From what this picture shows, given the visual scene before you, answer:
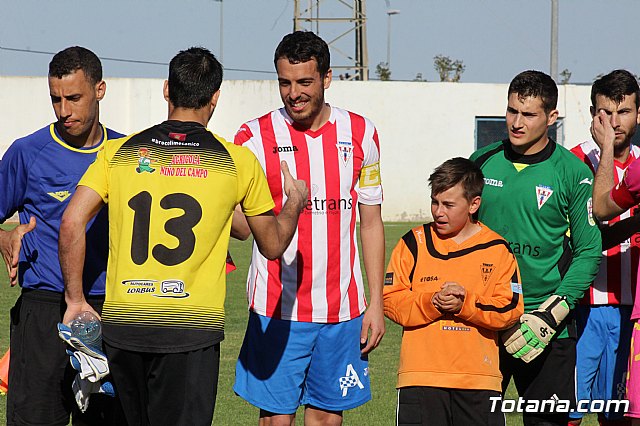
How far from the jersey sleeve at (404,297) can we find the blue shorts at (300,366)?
1.39 ft

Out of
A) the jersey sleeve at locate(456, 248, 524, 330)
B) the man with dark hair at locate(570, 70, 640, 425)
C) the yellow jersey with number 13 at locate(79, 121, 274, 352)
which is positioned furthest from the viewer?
the man with dark hair at locate(570, 70, 640, 425)

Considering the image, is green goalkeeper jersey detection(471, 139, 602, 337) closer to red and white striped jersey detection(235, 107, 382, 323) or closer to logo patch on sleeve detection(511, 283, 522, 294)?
logo patch on sleeve detection(511, 283, 522, 294)

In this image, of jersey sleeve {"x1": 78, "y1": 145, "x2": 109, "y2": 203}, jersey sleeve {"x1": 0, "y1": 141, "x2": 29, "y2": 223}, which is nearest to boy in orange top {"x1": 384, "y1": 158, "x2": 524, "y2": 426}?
jersey sleeve {"x1": 78, "y1": 145, "x2": 109, "y2": 203}

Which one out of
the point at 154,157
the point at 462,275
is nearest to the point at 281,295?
the point at 462,275

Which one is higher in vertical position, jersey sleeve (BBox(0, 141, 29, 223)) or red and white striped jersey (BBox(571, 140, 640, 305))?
jersey sleeve (BBox(0, 141, 29, 223))

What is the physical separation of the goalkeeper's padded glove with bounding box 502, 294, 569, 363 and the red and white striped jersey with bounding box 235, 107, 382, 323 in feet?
2.97

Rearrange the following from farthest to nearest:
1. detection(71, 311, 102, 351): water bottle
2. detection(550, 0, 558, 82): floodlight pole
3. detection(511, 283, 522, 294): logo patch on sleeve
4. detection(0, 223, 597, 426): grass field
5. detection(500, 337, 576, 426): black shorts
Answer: detection(550, 0, 558, 82): floodlight pole → detection(0, 223, 597, 426): grass field → detection(500, 337, 576, 426): black shorts → detection(511, 283, 522, 294): logo patch on sleeve → detection(71, 311, 102, 351): water bottle

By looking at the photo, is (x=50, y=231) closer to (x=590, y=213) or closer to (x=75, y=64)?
(x=75, y=64)

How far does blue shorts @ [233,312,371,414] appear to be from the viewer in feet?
17.5

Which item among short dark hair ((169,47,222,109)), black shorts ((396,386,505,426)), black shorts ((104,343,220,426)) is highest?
short dark hair ((169,47,222,109))

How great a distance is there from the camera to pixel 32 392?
5.30 m

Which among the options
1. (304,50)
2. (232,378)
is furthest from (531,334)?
(232,378)

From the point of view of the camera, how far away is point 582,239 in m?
5.43

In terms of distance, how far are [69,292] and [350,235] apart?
168 centimetres
